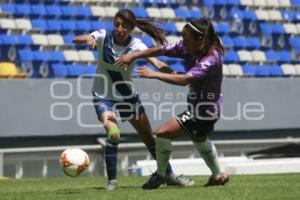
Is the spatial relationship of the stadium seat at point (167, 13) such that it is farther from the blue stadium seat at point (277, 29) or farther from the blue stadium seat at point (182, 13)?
the blue stadium seat at point (277, 29)

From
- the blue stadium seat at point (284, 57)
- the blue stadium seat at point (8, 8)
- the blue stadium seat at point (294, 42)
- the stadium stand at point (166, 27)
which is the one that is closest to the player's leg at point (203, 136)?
the stadium stand at point (166, 27)

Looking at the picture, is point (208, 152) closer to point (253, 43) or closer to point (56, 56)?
point (56, 56)

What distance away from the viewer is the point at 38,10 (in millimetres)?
→ 19281

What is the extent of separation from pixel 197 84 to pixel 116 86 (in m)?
1.23

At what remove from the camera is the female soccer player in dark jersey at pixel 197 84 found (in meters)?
7.70

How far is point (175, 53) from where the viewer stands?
802 centimetres

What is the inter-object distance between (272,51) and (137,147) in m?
8.00

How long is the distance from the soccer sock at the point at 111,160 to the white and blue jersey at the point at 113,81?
37 centimetres

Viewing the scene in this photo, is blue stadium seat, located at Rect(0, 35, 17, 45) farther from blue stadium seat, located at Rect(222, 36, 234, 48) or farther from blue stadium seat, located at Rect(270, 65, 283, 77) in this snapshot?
blue stadium seat, located at Rect(270, 65, 283, 77)

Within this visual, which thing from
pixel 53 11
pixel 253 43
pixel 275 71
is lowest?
pixel 275 71

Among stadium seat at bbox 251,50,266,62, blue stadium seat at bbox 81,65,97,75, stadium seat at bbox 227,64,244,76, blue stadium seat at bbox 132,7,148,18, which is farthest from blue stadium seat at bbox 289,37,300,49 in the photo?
blue stadium seat at bbox 81,65,97,75

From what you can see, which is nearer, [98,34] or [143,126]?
[98,34]


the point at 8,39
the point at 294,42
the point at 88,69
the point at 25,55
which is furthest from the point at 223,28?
the point at 8,39

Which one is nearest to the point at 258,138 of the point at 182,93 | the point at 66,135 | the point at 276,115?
the point at 276,115
